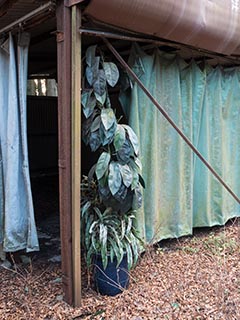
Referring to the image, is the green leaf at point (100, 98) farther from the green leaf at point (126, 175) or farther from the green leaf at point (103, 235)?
the green leaf at point (103, 235)

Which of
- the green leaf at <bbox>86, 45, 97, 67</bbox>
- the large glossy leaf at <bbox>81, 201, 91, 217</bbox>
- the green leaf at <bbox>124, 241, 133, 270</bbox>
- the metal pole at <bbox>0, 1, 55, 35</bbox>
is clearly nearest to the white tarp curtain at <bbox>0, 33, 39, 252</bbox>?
the metal pole at <bbox>0, 1, 55, 35</bbox>

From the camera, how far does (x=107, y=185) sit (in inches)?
105

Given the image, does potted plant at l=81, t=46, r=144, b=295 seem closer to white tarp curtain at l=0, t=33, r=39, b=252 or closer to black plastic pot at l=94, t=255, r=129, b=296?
black plastic pot at l=94, t=255, r=129, b=296

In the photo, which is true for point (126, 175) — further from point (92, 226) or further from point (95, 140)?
point (92, 226)

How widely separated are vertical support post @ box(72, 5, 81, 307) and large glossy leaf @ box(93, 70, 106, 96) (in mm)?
250

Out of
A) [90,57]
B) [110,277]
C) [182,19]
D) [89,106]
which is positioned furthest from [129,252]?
[182,19]

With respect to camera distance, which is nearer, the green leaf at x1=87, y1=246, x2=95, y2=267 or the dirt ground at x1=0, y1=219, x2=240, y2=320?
the dirt ground at x1=0, y1=219, x2=240, y2=320

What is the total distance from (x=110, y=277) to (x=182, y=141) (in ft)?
5.42

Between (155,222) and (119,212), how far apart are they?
0.75m

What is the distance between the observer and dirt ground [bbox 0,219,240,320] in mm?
2527

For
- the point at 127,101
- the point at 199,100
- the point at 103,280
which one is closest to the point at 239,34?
the point at 199,100

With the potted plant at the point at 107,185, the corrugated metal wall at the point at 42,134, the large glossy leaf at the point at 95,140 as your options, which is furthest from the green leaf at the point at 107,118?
the corrugated metal wall at the point at 42,134

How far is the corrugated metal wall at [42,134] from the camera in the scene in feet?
26.0

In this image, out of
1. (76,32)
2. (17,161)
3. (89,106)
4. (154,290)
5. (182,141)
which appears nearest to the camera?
(76,32)
